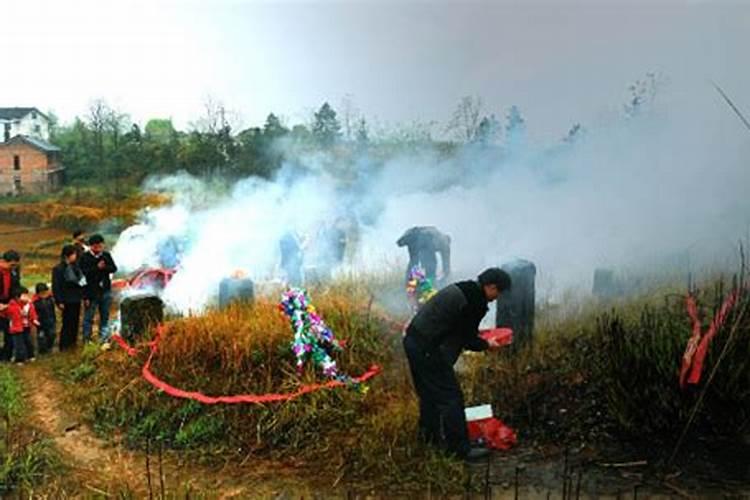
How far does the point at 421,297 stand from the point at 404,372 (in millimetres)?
2178

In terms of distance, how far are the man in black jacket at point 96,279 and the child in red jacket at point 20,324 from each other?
75 centimetres

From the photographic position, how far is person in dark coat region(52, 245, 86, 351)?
10633mm

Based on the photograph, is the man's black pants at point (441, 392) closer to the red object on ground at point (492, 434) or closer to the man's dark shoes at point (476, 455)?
the man's dark shoes at point (476, 455)

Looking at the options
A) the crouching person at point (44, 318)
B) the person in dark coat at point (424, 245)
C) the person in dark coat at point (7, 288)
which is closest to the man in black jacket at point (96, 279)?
the crouching person at point (44, 318)

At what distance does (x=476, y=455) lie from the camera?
6.14 metres

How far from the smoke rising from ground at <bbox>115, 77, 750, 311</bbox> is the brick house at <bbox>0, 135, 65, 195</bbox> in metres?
24.9

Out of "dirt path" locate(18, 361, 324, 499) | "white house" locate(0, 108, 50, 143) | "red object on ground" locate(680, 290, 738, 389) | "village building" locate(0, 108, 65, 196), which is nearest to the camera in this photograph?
"red object on ground" locate(680, 290, 738, 389)

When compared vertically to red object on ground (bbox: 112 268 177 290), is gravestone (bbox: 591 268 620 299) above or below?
above

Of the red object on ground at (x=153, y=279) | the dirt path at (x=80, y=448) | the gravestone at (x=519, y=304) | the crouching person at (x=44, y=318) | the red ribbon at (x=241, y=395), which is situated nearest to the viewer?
the dirt path at (x=80, y=448)

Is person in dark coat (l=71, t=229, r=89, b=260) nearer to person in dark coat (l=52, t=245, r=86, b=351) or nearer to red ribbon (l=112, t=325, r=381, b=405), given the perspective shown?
person in dark coat (l=52, t=245, r=86, b=351)

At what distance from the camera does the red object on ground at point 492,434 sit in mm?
6352

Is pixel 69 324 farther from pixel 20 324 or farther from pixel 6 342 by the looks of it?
pixel 6 342

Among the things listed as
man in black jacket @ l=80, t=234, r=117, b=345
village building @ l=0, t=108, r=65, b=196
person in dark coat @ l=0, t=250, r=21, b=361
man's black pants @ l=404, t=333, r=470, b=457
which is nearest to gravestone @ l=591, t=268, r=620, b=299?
man's black pants @ l=404, t=333, r=470, b=457

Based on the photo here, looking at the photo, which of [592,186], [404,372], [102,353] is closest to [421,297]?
[404,372]
